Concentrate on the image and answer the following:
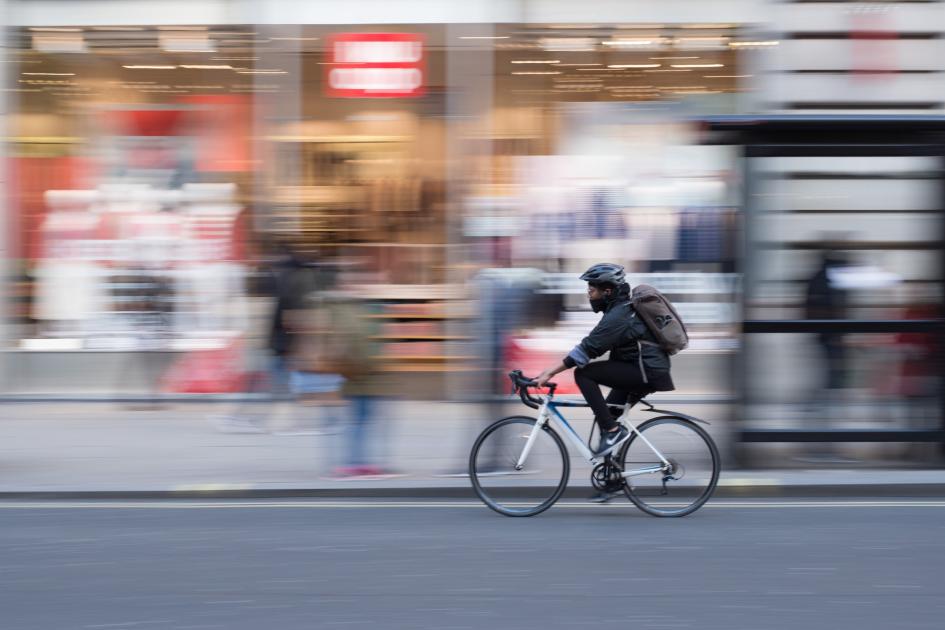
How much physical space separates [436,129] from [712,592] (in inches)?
320

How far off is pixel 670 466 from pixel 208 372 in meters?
6.62

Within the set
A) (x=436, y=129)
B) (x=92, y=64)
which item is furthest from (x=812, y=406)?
(x=92, y=64)

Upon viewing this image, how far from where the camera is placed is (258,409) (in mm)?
11414

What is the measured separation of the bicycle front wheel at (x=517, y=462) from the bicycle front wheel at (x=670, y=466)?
427mm

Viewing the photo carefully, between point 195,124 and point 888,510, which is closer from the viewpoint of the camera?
point 888,510

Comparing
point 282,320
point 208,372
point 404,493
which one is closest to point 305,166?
point 208,372

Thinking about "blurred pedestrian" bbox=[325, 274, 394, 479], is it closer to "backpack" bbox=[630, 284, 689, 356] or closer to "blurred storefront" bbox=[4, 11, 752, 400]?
"backpack" bbox=[630, 284, 689, 356]

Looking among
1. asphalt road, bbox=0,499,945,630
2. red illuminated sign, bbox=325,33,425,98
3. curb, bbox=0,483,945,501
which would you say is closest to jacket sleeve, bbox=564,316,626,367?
asphalt road, bbox=0,499,945,630

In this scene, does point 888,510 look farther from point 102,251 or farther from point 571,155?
point 102,251

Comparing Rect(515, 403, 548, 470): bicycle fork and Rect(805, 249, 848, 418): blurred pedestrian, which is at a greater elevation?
Rect(805, 249, 848, 418): blurred pedestrian

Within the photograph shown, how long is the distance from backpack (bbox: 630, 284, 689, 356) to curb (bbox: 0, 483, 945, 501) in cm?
137

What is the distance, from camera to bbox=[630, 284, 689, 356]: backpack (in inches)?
284

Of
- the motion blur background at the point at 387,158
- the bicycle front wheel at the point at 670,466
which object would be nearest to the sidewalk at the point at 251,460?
the bicycle front wheel at the point at 670,466

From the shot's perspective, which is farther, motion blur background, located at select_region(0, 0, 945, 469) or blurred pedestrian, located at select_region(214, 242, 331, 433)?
motion blur background, located at select_region(0, 0, 945, 469)
